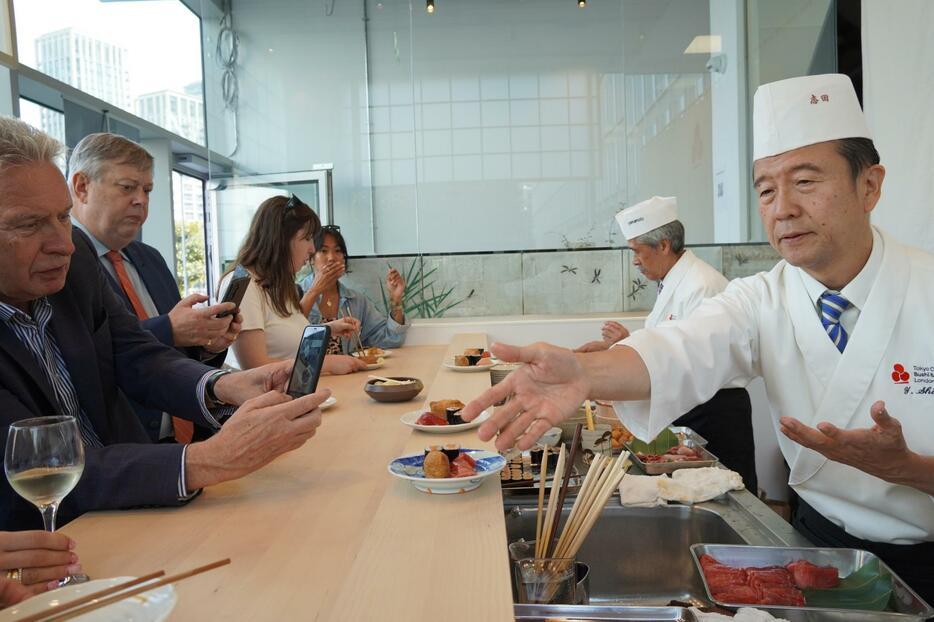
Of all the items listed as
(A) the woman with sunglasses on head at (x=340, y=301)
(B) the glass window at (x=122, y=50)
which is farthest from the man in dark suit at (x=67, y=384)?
(B) the glass window at (x=122, y=50)

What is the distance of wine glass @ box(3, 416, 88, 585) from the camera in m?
0.99

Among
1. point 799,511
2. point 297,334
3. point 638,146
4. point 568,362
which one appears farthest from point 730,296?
point 638,146

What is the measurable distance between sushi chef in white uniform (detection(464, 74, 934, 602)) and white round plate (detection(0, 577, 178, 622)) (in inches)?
30.6

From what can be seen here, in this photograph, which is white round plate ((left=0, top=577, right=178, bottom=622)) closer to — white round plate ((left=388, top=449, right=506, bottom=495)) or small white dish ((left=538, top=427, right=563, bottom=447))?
white round plate ((left=388, top=449, right=506, bottom=495))

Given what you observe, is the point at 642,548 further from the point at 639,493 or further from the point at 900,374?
the point at 900,374

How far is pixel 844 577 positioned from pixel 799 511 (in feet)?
1.63

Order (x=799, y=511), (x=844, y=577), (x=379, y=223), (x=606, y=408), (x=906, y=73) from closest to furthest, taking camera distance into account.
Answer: (x=844, y=577), (x=799, y=511), (x=606, y=408), (x=906, y=73), (x=379, y=223)

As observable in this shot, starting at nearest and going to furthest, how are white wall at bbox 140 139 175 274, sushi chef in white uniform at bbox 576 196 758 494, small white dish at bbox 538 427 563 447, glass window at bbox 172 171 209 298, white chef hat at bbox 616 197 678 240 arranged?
small white dish at bbox 538 427 563 447, sushi chef in white uniform at bbox 576 196 758 494, white chef hat at bbox 616 197 678 240, white wall at bbox 140 139 175 274, glass window at bbox 172 171 209 298

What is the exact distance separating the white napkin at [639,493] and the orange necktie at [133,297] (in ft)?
5.02

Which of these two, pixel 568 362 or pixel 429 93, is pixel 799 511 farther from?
pixel 429 93

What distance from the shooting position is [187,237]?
6660 mm

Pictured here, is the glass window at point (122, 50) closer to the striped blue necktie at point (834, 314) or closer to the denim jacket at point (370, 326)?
the denim jacket at point (370, 326)

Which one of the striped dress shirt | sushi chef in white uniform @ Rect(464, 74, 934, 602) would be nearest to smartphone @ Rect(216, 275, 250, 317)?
the striped dress shirt

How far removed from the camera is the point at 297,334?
10.4ft
